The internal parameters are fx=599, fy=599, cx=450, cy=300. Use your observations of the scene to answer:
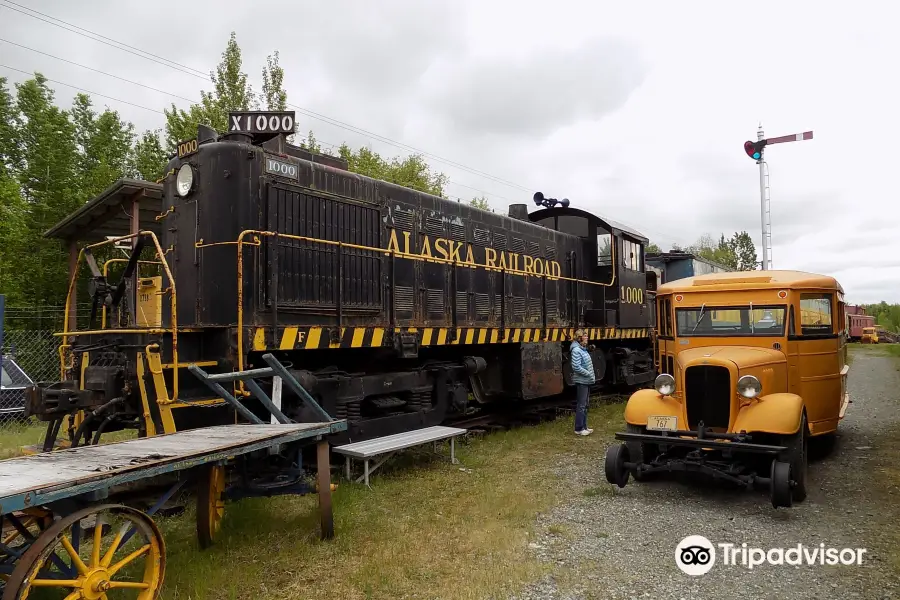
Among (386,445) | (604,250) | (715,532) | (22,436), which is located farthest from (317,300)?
(604,250)

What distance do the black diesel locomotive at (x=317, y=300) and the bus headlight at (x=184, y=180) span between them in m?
0.04

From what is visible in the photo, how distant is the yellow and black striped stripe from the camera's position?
5941mm

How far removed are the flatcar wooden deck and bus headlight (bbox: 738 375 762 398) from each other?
156 inches

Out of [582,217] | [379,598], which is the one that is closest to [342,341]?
[379,598]

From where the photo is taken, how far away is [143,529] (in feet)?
10.9

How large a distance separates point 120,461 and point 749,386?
538 centimetres

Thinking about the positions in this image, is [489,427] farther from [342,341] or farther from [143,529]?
[143,529]

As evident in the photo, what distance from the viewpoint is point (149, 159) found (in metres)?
19.5

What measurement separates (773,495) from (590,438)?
389cm

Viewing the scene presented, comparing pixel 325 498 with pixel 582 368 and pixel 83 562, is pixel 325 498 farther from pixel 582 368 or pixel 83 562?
pixel 582 368

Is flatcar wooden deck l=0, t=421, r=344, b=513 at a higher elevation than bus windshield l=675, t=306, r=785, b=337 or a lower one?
lower

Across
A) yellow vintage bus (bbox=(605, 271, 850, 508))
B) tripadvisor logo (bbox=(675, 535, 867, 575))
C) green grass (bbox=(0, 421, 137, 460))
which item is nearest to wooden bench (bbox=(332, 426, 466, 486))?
yellow vintage bus (bbox=(605, 271, 850, 508))

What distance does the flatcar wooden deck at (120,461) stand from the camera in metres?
2.81

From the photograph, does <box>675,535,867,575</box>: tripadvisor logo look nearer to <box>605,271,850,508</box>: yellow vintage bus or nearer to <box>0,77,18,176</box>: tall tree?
<box>605,271,850,508</box>: yellow vintage bus
